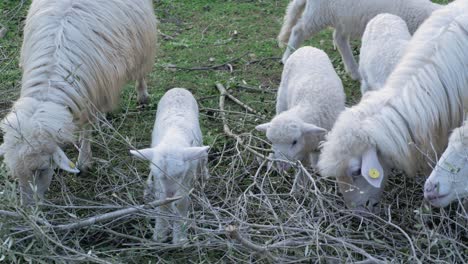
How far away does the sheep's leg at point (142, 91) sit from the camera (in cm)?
687

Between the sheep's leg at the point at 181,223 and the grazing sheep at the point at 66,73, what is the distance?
0.81 meters

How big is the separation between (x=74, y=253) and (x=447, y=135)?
2.67 meters

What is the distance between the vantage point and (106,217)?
14.4 feet

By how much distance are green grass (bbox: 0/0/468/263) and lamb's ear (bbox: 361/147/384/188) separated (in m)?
0.26

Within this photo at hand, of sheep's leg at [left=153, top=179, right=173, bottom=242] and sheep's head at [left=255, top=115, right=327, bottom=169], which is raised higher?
sheep's head at [left=255, top=115, right=327, bottom=169]

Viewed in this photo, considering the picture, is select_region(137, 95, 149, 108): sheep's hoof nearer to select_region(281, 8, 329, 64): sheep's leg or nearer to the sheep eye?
select_region(281, 8, 329, 64): sheep's leg

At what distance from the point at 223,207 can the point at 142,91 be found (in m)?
2.47

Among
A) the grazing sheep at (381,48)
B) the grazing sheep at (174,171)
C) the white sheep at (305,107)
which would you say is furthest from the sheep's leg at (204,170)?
the grazing sheep at (381,48)

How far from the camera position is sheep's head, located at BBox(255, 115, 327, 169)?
5047 millimetres

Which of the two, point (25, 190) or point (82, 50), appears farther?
point (82, 50)

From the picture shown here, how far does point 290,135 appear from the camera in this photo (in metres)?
5.05

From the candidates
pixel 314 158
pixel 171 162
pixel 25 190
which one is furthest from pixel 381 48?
pixel 25 190

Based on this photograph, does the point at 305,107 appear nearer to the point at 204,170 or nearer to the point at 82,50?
the point at 204,170

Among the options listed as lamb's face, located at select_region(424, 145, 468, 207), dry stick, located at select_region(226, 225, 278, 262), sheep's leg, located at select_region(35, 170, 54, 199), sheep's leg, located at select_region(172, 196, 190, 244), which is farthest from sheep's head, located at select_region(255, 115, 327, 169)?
sheep's leg, located at select_region(35, 170, 54, 199)
